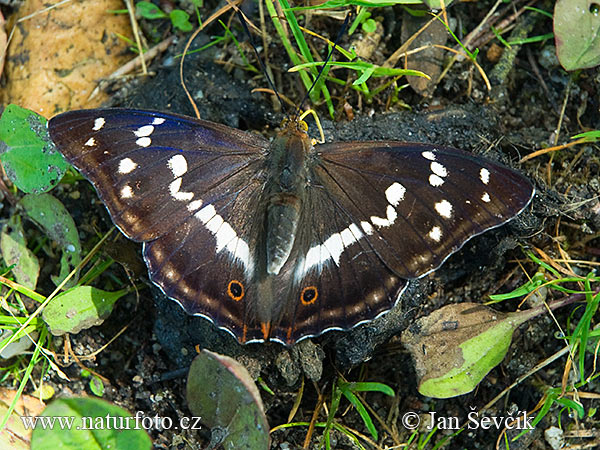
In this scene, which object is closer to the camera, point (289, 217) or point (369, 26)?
point (289, 217)

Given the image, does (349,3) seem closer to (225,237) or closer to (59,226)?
(225,237)

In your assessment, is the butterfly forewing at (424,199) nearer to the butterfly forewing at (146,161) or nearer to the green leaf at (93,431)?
the butterfly forewing at (146,161)

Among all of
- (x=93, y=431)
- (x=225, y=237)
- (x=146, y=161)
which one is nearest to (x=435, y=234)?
(x=225, y=237)

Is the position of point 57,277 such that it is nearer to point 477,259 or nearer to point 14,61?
point 14,61

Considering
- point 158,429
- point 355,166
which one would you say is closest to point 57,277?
point 158,429

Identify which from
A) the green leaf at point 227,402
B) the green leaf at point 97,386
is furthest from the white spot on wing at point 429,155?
the green leaf at point 97,386

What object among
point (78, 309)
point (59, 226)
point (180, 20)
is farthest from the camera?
point (180, 20)

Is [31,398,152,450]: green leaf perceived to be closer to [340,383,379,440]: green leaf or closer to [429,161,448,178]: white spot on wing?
[340,383,379,440]: green leaf
